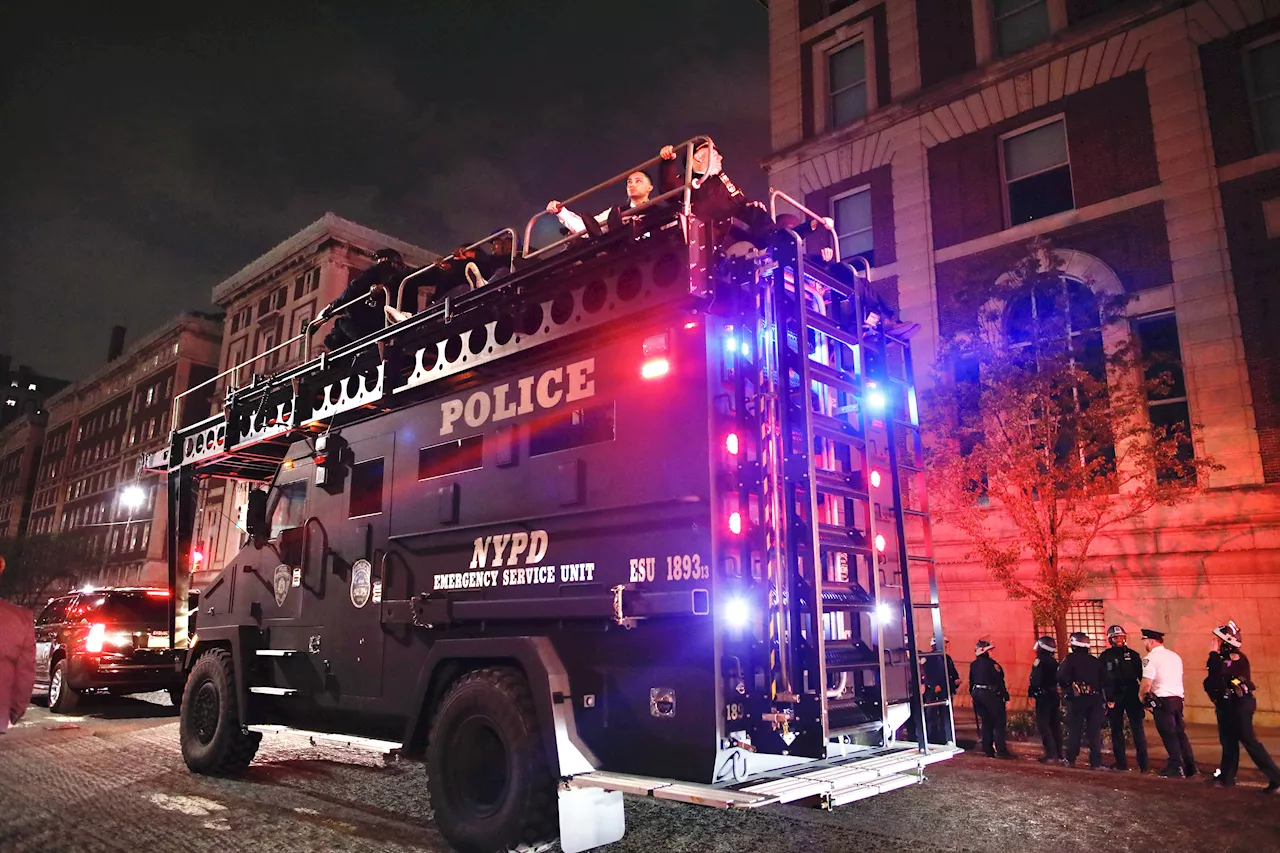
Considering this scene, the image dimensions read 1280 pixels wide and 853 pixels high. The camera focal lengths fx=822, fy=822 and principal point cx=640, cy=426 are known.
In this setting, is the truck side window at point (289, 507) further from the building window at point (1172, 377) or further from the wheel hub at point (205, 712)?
the building window at point (1172, 377)

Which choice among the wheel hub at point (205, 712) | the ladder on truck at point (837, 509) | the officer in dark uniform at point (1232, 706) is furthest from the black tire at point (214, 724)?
the officer in dark uniform at point (1232, 706)

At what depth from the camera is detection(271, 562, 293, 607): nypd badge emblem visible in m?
7.65

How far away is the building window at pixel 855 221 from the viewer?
67.1ft

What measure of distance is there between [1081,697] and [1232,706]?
1.55 metres

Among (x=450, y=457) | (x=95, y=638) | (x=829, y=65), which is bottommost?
(x=95, y=638)

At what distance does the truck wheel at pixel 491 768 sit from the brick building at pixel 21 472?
9262 centimetres

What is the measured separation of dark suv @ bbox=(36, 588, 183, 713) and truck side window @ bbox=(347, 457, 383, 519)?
24.5ft

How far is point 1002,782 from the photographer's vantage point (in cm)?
861

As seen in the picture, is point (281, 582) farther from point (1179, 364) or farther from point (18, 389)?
point (18, 389)

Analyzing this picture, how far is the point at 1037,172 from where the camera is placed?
59.0 feet

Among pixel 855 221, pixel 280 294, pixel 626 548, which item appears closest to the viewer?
pixel 626 548

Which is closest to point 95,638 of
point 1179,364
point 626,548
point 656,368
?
point 626,548

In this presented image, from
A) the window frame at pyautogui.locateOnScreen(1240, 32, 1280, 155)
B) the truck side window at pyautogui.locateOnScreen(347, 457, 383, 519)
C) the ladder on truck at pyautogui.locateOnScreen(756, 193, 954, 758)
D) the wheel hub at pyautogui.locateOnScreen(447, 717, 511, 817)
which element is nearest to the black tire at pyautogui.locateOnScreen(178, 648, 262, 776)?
the truck side window at pyautogui.locateOnScreen(347, 457, 383, 519)

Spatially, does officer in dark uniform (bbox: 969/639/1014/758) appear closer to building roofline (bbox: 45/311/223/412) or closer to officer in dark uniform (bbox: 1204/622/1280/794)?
officer in dark uniform (bbox: 1204/622/1280/794)
